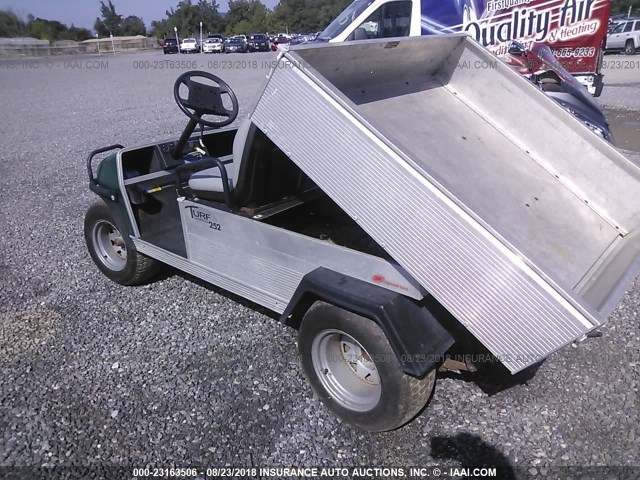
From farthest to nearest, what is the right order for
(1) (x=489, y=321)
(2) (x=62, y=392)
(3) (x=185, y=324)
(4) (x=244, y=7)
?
(4) (x=244, y=7)
(3) (x=185, y=324)
(2) (x=62, y=392)
(1) (x=489, y=321)

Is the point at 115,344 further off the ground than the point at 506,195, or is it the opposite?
the point at 506,195

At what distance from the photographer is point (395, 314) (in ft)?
7.82

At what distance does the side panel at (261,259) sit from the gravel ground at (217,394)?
1.50 feet

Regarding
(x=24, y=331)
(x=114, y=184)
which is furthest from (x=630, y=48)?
(x=24, y=331)

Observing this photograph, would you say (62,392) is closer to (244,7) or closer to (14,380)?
(14,380)

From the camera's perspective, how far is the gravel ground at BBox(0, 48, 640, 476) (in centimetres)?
257

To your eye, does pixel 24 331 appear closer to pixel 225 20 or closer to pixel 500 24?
pixel 500 24

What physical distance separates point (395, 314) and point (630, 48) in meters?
26.2

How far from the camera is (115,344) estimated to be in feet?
11.4

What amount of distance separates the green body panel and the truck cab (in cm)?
599

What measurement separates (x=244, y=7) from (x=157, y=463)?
8448 cm

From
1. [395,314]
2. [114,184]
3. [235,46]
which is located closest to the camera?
[395,314]

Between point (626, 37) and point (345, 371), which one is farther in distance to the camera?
point (626, 37)

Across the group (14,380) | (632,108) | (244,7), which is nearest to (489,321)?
(14,380)
